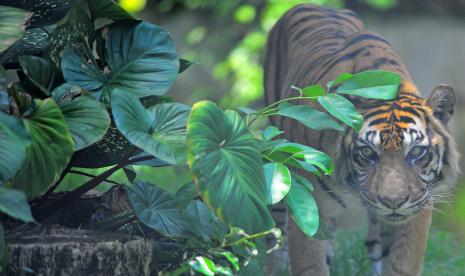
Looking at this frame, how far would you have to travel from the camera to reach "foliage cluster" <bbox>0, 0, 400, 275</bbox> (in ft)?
8.85

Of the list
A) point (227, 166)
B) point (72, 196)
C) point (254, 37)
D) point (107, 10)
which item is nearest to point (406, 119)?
point (227, 166)

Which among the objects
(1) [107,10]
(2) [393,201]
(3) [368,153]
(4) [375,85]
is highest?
(1) [107,10]

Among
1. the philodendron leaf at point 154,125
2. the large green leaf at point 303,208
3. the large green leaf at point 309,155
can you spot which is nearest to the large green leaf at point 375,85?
the large green leaf at point 309,155

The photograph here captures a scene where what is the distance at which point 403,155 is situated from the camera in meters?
3.63

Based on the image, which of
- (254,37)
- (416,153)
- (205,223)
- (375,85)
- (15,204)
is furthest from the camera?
(254,37)

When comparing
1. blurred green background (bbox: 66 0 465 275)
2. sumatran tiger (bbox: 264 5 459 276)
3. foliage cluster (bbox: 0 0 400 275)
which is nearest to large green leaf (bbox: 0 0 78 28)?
foliage cluster (bbox: 0 0 400 275)

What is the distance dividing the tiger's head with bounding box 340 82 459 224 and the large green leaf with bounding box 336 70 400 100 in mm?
613

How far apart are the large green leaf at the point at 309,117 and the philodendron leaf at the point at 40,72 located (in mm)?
A: 809

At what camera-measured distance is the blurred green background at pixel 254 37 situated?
8492mm

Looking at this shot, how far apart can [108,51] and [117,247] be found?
2.71 feet

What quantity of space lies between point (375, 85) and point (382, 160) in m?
0.64

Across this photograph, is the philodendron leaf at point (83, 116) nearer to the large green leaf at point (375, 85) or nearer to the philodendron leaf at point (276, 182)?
the philodendron leaf at point (276, 182)

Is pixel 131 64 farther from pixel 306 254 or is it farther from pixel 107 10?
pixel 306 254

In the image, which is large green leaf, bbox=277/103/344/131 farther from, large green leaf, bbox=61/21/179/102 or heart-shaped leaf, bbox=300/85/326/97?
large green leaf, bbox=61/21/179/102
